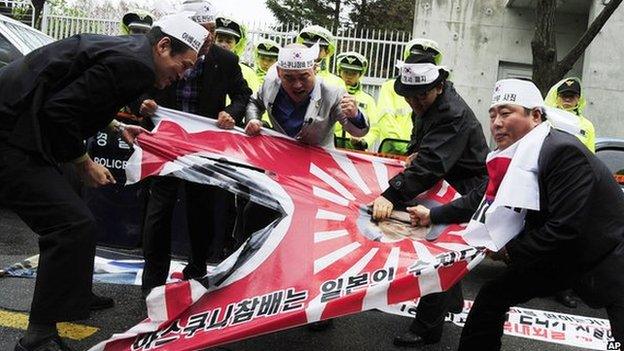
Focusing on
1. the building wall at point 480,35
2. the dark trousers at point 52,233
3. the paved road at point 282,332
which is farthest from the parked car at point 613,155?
the building wall at point 480,35

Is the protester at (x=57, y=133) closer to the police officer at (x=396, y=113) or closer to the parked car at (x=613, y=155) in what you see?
the police officer at (x=396, y=113)

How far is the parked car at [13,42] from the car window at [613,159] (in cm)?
598

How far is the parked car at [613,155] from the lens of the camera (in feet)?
19.4

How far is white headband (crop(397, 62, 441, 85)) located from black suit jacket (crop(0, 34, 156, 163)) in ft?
5.09

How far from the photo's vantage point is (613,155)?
19.8 feet

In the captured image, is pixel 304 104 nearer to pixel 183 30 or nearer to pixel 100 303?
pixel 183 30

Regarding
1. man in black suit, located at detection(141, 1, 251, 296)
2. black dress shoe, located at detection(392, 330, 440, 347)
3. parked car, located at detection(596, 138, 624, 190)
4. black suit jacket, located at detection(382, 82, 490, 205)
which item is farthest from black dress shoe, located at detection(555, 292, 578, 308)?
man in black suit, located at detection(141, 1, 251, 296)

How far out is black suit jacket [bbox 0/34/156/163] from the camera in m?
3.00

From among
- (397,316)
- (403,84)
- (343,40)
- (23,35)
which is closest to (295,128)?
(403,84)

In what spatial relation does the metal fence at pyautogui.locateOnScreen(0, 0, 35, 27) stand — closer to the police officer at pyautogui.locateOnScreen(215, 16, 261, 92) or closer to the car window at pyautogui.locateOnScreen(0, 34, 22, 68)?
the car window at pyautogui.locateOnScreen(0, 34, 22, 68)

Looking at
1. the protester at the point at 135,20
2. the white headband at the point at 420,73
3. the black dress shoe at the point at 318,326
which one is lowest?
the black dress shoe at the point at 318,326

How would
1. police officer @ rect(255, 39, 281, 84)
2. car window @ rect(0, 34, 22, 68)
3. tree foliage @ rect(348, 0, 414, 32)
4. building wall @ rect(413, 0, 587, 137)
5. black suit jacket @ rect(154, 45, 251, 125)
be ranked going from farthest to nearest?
1. tree foliage @ rect(348, 0, 414, 32)
2. building wall @ rect(413, 0, 587, 137)
3. police officer @ rect(255, 39, 281, 84)
4. car window @ rect(0, 34, 22, 68)
5. black suit jacket @ rect(154, 45, 251, 125)

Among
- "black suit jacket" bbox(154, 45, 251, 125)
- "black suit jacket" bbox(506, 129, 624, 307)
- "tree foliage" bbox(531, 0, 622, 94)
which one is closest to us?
"black suit jacket" bbox(506, 129, 624, 307)

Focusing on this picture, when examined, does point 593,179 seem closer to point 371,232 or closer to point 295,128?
point 371,232
